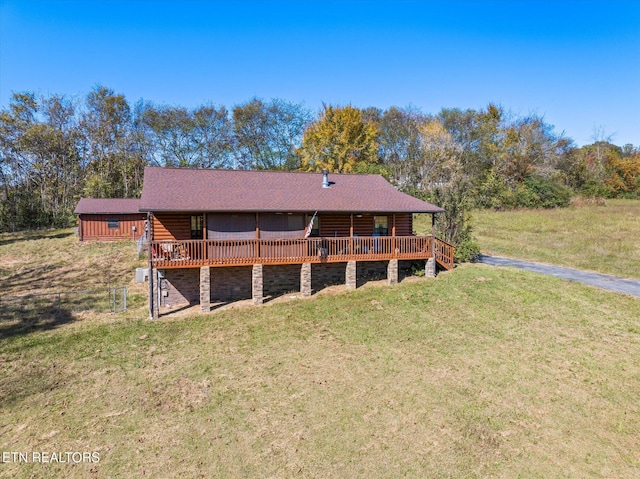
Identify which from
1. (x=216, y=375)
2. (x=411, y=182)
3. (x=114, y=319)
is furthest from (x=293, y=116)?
(x=216, y=375)

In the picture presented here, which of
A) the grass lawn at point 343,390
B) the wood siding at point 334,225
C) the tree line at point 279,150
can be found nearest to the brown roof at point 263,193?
the wood siding at point 334,225

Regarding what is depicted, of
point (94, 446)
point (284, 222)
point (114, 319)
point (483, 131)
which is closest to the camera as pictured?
point (94, 446)

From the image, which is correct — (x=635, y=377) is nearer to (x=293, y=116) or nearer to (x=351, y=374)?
(x=351, y=374)

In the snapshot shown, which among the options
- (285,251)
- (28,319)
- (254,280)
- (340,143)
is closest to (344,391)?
(254,280)

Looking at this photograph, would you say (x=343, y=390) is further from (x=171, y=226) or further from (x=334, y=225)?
(x=171, y=226)

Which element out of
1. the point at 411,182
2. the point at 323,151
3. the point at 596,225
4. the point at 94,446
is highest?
the point at 323,151

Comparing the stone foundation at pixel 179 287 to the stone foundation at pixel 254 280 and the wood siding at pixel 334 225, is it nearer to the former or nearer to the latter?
the stone foundation at pixel 254 280
